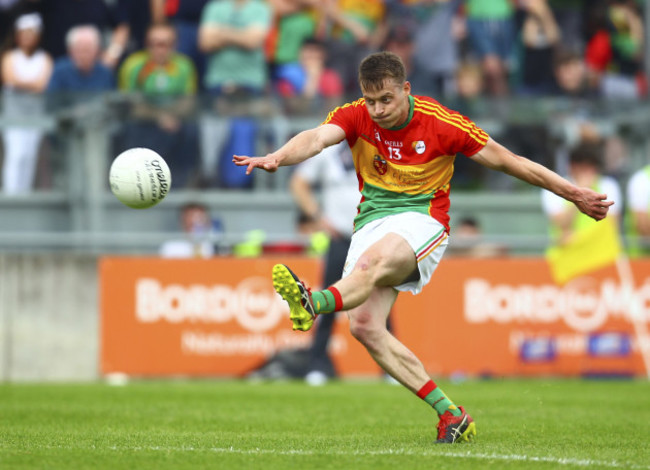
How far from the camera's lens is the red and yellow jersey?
23.2ft

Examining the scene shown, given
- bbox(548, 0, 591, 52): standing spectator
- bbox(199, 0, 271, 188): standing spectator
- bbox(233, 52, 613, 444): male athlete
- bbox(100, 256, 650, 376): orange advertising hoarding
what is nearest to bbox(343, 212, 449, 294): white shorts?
bbox(233, 52, 613, 444): male athlete

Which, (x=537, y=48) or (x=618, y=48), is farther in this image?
(x=618, y=48)

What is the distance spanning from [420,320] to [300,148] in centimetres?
712

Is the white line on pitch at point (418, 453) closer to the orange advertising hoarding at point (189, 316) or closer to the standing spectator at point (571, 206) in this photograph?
the orange advertising hoarding at point (189, 316)

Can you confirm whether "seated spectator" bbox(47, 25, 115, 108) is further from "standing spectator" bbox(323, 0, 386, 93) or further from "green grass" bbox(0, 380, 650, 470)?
"green grass" bbox(0, 380, 650, 470)

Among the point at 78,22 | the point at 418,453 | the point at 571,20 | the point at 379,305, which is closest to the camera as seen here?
the point at 418,453

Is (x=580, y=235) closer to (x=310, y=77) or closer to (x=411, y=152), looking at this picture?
(x=310, y=77)

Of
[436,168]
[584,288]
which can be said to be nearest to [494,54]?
[584,288]

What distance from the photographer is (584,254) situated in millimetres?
13742

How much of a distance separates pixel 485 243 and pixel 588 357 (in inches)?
75.0

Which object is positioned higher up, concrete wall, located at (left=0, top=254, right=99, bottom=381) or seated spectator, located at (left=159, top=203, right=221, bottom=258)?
seated spectator, located at (left=159, top=203, right=221, bottom=258)

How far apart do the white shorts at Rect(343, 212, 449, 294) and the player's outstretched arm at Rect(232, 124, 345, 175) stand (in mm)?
617

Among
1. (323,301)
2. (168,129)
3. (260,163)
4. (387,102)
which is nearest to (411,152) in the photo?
(387,102)

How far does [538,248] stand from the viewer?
46.8 ft
